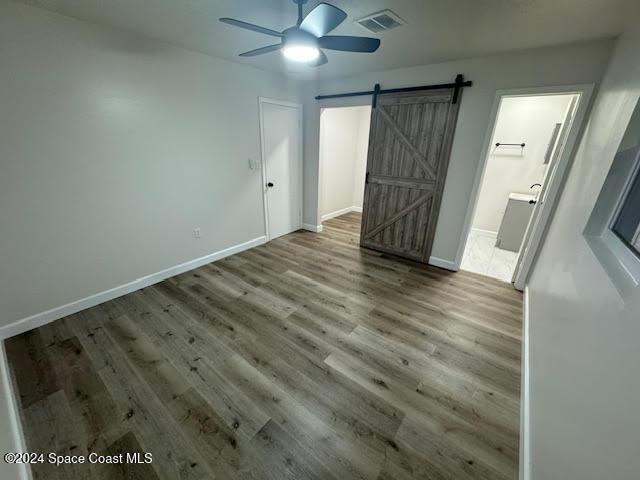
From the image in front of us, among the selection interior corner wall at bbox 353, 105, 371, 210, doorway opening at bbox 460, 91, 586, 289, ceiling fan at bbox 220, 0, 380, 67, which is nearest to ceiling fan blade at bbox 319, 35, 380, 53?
ceiling fan at bbox 220, 0, 380, 67

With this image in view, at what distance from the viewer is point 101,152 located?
7.80 feet

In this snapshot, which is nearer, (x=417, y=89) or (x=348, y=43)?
(x=348, y=43)

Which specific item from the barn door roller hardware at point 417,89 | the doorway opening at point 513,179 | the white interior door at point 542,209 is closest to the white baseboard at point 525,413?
the white interior door at point 542,209

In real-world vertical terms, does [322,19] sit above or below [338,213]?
above

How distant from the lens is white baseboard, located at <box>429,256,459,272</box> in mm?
3492

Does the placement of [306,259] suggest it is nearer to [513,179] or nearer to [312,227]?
[312,227]

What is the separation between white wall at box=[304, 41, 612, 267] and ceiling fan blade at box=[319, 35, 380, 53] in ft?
5.77

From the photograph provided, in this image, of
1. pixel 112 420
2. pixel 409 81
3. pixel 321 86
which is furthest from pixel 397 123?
pixel 112 420

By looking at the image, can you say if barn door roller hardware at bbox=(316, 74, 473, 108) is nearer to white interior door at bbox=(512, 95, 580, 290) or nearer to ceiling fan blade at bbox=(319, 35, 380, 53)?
white interior door at bbox=(512, 95, 580, 290)

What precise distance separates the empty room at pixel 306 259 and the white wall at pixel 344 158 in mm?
1586

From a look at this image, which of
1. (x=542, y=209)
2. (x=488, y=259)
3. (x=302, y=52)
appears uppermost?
(x=302, y=52)

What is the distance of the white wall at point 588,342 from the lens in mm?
764

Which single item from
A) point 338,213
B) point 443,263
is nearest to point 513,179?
point 443,263

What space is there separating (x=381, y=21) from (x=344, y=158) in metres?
3.91
